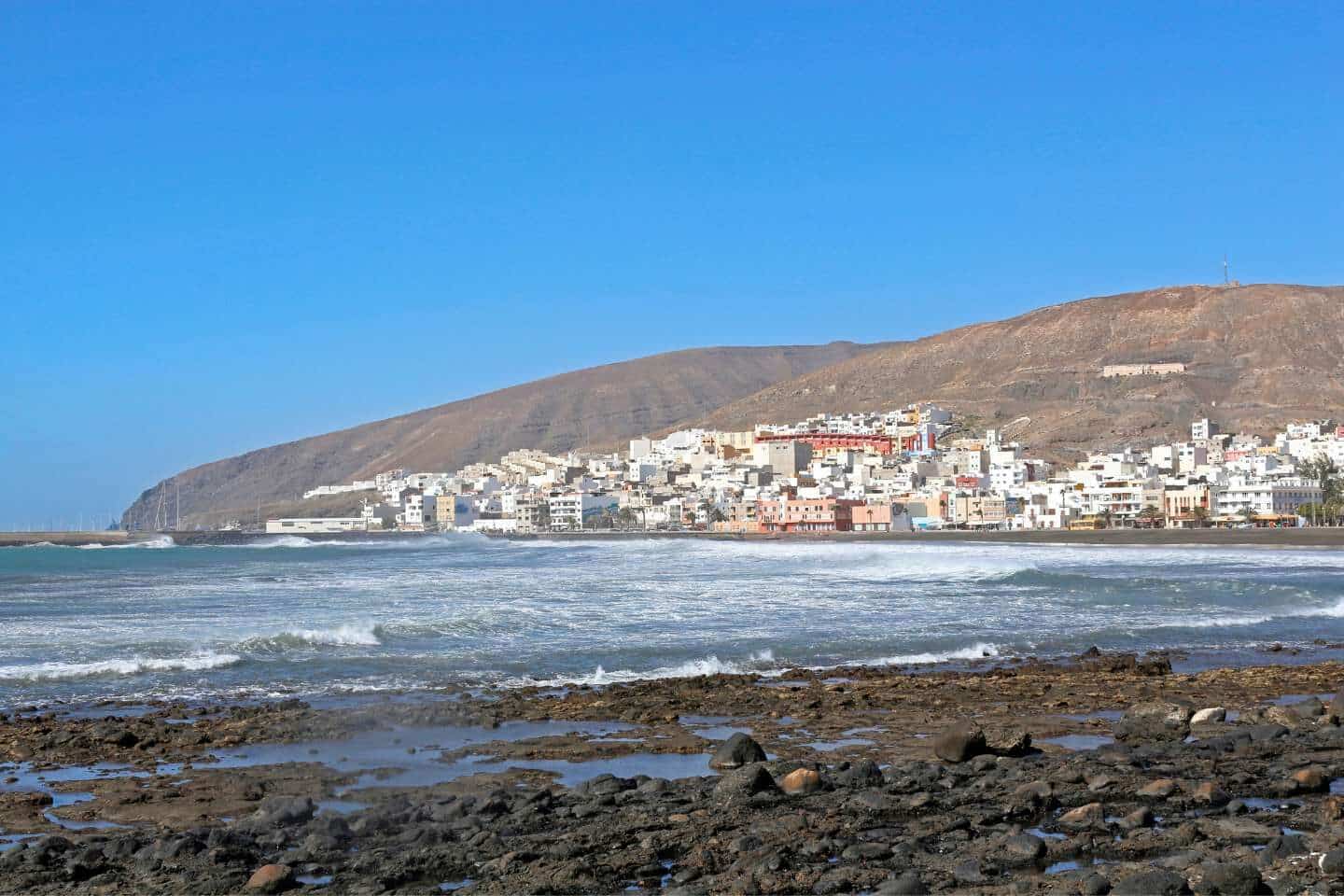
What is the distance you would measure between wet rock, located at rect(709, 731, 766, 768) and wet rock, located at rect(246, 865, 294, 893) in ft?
12.9

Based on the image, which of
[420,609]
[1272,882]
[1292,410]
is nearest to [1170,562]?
[420,609]

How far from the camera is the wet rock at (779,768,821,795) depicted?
32.1 feet

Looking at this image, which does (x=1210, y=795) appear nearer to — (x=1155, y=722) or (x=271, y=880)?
(x=1155, y=722)

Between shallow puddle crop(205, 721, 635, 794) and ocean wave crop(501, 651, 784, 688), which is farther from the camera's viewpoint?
ocean wave crop(501, 651, 784, 688)

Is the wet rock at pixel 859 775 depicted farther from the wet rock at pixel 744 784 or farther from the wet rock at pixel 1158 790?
the wet rock at pixel 1158 790

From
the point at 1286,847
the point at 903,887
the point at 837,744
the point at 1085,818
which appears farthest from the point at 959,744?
the point at 903,887

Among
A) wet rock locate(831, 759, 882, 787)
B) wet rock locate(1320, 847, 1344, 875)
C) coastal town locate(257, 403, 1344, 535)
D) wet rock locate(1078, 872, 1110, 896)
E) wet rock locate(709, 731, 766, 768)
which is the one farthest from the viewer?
coastal town locate(257, 403, 1344, 535)

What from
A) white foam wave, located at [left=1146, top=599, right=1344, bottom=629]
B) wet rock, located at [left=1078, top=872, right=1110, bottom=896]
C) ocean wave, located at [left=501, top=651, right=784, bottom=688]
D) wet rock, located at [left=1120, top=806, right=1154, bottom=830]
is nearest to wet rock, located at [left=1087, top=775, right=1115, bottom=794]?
wet rock, located at [left=1120, top=806, right=1154, bottom=830]

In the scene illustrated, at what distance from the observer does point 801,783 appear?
982 cm

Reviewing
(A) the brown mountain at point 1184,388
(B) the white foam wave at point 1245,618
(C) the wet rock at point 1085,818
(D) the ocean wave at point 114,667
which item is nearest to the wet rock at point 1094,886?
(C) the wet rock at point 1085,818

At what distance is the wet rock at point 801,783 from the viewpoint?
9.77 meters

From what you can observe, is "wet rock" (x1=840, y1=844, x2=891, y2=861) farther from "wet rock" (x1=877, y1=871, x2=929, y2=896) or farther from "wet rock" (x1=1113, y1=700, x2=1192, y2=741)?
"wet rock" (x1=1113, y1=700, x2=1192, y2=741)

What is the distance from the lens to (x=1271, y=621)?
24.5 meters

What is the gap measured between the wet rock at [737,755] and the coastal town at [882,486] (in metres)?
83.6
